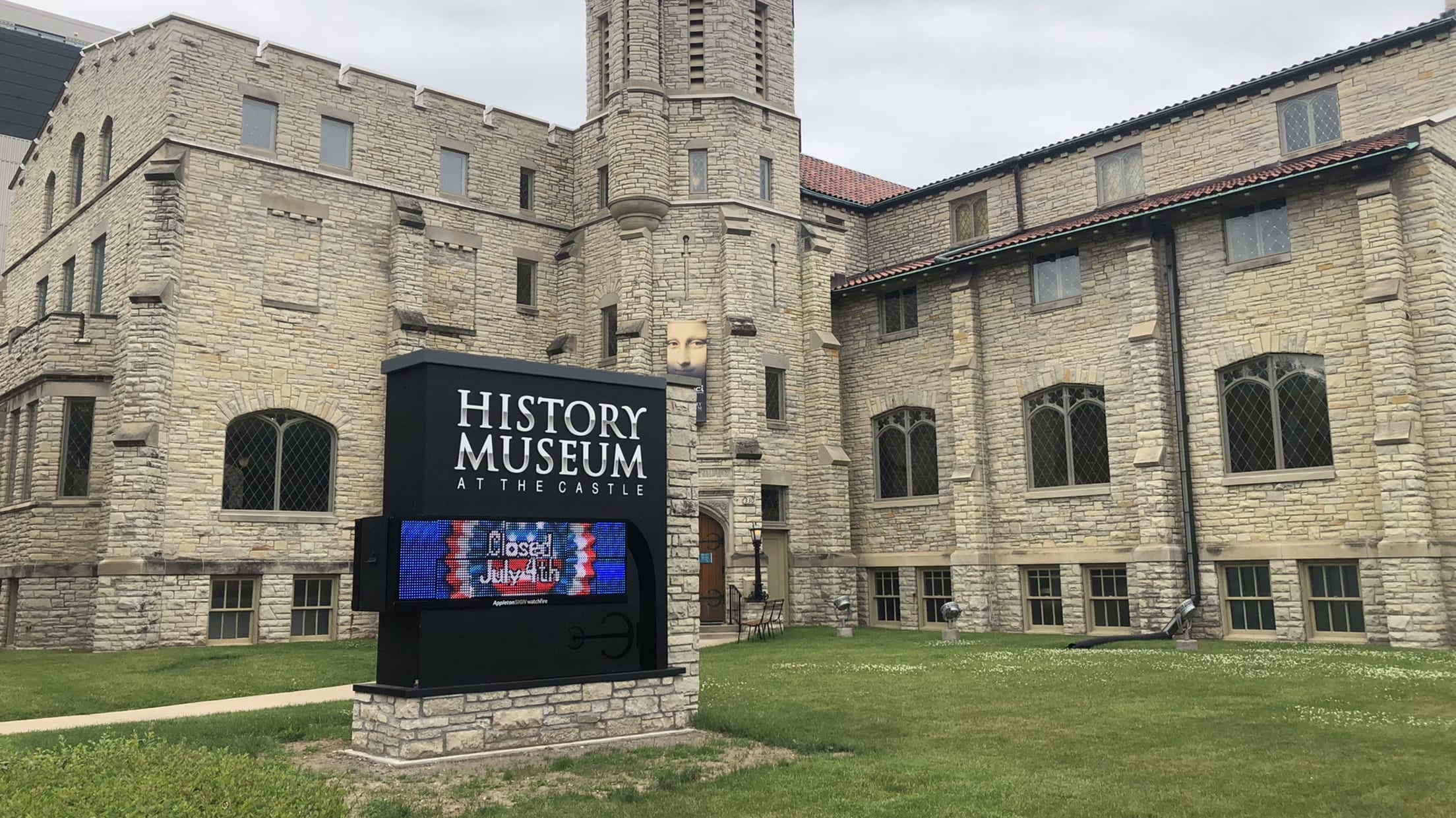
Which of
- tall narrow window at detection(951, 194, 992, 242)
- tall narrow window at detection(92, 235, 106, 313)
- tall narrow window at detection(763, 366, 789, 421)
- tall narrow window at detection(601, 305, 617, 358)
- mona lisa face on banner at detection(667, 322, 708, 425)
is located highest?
tall narrow window at detection(951, 194, 992, 242)

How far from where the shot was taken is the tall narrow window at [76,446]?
23.8 metres

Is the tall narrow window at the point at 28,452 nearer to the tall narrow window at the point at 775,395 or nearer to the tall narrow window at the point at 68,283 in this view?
the tall narrow window at the point at 68,283

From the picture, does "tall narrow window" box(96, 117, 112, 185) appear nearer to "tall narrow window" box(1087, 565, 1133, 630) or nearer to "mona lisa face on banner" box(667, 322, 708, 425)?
"mona lisa face on banner" box(667, 322, 708, 425)

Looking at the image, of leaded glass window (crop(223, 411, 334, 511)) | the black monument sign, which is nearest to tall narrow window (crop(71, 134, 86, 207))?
leaded glass window (crop(223, 411, 334, 511))

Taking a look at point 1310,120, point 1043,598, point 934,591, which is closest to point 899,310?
point 934,591

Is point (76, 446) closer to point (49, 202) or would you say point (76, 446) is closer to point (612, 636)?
point (49, 202)

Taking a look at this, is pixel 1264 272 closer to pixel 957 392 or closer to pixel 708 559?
pixel 957 392

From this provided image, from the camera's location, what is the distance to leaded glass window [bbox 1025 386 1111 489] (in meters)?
24.1

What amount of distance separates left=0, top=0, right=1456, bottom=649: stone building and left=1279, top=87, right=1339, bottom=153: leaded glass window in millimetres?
85

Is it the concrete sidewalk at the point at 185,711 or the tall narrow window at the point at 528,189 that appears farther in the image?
the tall narrow window at the point at 528,189

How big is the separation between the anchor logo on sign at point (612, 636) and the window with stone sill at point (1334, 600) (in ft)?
48.3

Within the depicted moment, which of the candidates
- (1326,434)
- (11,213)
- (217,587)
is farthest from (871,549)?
(11,213)

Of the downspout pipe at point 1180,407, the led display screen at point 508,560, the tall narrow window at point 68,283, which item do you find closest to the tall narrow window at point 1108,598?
the downspout pipe at point 1180,407

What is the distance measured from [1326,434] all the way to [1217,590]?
3.64 metres
